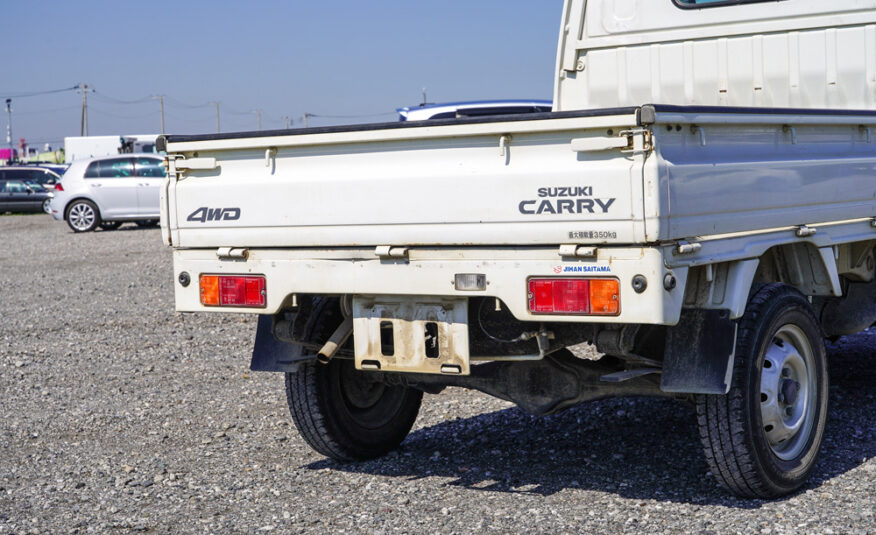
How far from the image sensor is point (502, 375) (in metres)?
5.08

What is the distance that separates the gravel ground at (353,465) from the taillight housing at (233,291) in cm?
92

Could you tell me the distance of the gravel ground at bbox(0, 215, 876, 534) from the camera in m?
4.65

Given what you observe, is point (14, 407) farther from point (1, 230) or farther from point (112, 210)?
point (1, 230)

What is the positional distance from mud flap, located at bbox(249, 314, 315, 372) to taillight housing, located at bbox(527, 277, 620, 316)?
1.39 m

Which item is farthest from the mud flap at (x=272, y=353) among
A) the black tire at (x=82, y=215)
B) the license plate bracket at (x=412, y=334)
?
the black tire at (x=82, y=215)

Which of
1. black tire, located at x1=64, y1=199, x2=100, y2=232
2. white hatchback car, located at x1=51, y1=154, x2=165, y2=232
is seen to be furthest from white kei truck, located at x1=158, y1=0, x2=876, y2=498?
black tire, located at x1=64, y1=199, x2=100, y2=232

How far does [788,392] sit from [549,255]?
1.38 metres

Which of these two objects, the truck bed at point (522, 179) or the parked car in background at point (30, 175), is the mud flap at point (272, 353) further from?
the parked car in background at point (30, 175)

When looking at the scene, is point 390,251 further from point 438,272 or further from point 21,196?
point 21,196

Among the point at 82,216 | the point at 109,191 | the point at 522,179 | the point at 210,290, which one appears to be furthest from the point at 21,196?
the point at 522,179

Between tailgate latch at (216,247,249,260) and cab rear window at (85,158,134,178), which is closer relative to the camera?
tailgate latch at (216,247,249,260)

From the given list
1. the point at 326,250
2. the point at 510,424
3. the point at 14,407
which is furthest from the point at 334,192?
the point at 14,407

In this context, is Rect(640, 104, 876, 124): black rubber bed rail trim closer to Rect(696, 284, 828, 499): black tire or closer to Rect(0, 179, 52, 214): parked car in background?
Rect(696, 284, 828, 499): black tire

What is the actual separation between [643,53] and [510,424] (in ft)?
7.82
